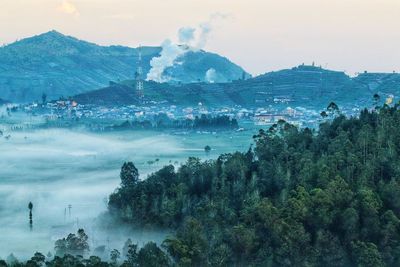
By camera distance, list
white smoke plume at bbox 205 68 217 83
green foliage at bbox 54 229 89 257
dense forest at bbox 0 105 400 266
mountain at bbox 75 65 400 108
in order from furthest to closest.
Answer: white smoke plume at bbox 205 68 217 83 → mountain at bbox 75 65 400 108 → green foliage at bbox 54 229 89 257 → dense forest at bbox 0 105 400 266

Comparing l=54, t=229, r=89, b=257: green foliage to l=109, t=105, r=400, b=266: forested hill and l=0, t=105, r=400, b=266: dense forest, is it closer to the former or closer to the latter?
l=0, t=105, r=400, b=266: dense forest

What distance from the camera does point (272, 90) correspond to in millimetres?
117438

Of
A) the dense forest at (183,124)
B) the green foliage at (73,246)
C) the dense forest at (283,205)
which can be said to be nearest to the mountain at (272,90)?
the dense forest at (183,124)

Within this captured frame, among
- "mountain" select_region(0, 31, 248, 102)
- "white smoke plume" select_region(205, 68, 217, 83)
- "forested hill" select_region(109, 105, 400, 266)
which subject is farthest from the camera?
"white smoke plume" select_region(205, 68, 217, 83)

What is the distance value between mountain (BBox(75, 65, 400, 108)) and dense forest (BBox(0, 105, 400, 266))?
259 feet

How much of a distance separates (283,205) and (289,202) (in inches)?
10.4

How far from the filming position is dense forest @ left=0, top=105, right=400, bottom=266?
20.6 metres

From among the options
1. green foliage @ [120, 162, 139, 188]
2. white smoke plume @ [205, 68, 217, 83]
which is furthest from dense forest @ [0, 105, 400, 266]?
white smoke plume @ [205, 68, 217, 83]

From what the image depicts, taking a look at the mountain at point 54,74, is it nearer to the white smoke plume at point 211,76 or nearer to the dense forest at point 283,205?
the white smoke plume at point 211,76

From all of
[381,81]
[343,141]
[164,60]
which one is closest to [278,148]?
[343,141]

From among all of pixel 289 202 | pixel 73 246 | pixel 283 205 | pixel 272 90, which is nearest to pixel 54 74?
pixel 272 90

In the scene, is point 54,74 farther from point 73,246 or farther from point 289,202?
point 289,202

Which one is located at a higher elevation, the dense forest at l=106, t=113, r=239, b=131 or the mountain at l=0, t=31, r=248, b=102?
the mountain at l=0, t=31, r=248, b=102

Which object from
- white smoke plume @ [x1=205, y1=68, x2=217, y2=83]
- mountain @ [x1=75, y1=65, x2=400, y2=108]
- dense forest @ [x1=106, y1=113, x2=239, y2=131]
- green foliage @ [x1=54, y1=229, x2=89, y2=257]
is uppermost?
white smoke plume @ [x1=205, y1=68, x2=217, y2=83]
